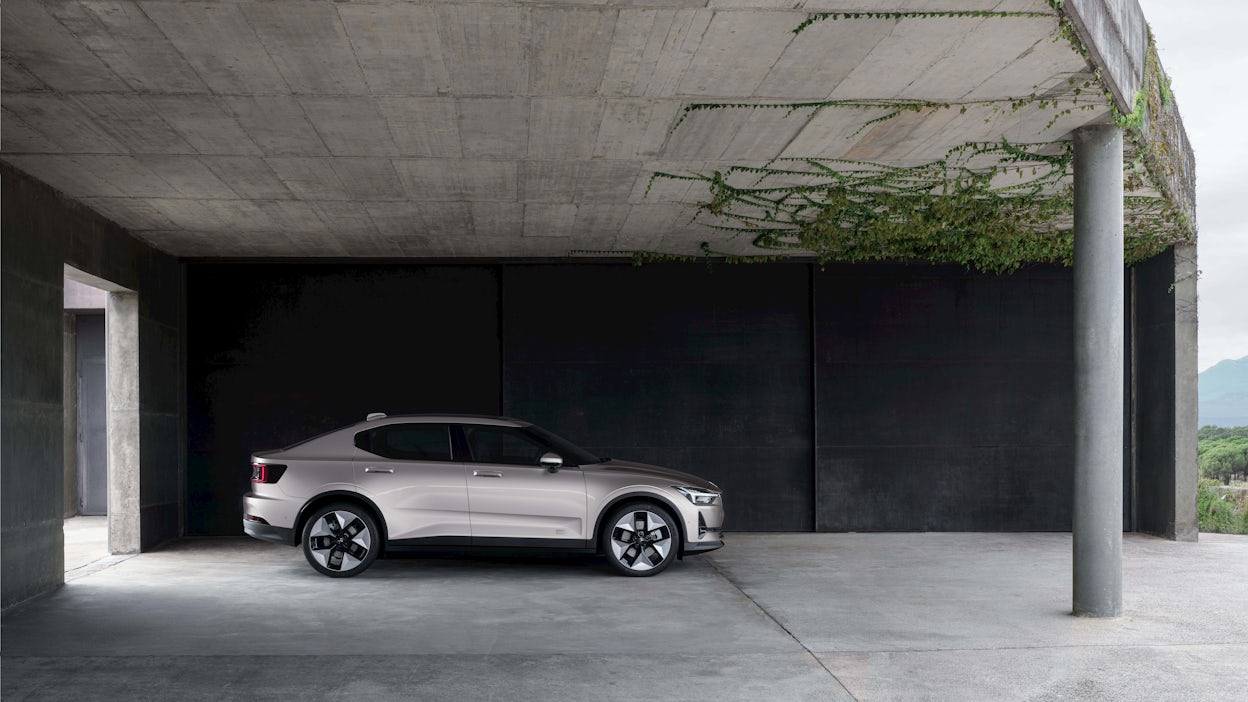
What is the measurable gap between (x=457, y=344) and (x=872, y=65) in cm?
806

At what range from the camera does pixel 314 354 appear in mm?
13195

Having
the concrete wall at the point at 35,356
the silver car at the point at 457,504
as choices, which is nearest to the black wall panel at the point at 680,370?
the silver car at the point at 457,504

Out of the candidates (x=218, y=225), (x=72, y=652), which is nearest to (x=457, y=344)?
(x=218, y=225)

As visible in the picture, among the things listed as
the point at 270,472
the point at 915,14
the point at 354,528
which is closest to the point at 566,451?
the point at 354,528

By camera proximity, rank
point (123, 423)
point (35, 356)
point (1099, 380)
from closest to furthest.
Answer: point (1099, 380) → point (35, 356) → point (123, 423)

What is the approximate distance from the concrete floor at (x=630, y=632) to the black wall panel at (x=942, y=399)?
251 centimetres

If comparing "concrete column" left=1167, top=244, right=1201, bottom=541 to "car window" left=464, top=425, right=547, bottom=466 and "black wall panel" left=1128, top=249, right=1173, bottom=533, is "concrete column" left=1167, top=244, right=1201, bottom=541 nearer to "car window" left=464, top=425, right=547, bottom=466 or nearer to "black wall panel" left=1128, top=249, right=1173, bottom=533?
"black wall panel" left=1128, top=249, right=1173, bottom=533

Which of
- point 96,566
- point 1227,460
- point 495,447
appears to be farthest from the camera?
point 1227,460

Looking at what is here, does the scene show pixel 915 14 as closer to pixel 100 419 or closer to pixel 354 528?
pixel 354 528

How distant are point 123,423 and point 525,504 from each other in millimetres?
5096

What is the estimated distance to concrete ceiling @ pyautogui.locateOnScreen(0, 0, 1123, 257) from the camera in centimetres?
Result: 559

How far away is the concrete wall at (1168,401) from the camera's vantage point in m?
12.5

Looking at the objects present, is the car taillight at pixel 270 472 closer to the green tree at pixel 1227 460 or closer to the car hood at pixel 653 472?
the car hood at pixel 653 472

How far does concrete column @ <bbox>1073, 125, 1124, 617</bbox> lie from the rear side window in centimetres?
545
